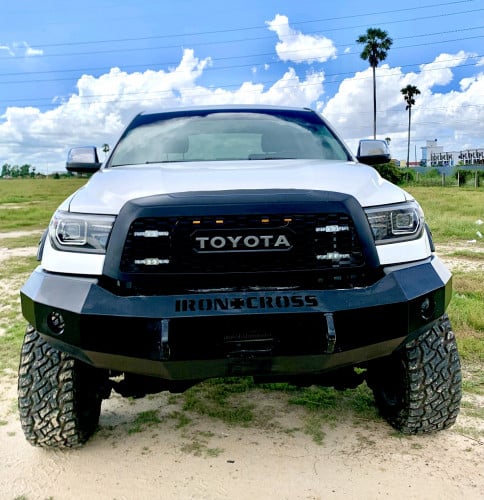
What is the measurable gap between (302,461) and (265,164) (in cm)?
158

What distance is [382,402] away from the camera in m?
3.39

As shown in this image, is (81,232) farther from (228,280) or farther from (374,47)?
(374,47)

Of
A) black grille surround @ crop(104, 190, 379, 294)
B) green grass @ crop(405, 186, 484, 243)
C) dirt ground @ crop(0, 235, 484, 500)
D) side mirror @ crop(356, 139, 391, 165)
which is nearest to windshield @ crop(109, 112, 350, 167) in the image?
side mirror @ crop(356, 139, 391, 165)

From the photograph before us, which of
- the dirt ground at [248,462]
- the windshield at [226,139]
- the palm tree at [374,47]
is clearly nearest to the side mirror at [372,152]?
the windshield at [226,139]

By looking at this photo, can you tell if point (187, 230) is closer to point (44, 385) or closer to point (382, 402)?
point (44, 385)

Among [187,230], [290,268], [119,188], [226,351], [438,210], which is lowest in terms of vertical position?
[438,210]

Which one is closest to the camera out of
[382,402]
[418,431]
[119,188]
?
[119,188]

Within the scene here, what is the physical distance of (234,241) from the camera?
2.55 meters

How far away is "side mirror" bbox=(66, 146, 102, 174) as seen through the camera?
4.20m

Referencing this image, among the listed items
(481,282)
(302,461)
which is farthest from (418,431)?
(481,282)

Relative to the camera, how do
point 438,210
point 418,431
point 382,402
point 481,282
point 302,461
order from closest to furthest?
point 302,461, point 418,431, point 382,402, point 481,282, point 438,210

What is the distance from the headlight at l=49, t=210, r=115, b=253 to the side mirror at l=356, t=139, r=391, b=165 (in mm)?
2167

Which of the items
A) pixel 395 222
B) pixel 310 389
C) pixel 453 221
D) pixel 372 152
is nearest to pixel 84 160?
pixel 372 152

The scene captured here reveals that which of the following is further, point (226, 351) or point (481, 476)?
point (481, 476)
